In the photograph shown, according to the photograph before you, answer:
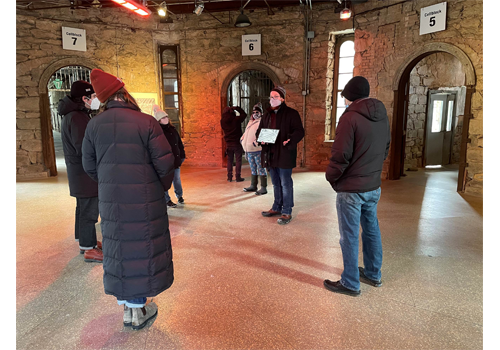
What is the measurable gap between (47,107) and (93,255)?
665 cm

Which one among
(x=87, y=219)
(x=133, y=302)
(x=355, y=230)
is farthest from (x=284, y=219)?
(x=133, y=302)

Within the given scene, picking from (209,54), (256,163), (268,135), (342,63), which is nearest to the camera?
(268,135)

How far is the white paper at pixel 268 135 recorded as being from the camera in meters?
4.59

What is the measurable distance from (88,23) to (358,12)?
719 centimetres

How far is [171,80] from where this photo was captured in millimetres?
10516

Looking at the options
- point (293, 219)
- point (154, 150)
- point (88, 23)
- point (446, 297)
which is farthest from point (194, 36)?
point (446, 297)

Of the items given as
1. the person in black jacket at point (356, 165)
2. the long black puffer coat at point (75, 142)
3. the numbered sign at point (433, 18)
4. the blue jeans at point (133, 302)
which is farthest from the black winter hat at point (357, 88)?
the numbered sign at point (433, 18)

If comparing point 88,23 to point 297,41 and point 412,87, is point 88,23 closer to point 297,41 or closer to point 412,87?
point 297,41

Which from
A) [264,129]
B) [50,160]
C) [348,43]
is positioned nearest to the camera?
[264,129]

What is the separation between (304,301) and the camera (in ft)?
9.25

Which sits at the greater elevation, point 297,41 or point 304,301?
point 297,41

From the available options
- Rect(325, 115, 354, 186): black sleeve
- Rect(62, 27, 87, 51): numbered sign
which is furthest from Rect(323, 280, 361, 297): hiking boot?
Result: Rect(62, 27, 87, 51): numbered sign

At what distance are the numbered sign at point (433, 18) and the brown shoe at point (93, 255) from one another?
736cm

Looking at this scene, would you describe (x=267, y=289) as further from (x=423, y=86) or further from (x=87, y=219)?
(x=423, y=86)
